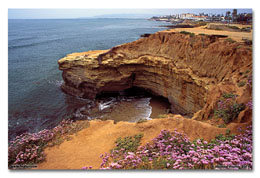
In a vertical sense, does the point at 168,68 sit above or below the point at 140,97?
above

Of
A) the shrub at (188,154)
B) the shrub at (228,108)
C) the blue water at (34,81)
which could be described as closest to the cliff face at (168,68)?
the shrub at (228,108)

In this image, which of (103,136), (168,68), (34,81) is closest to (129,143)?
(103,136)

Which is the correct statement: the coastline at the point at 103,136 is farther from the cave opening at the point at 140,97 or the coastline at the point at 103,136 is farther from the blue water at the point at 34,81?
the cave opening at the point at 140,97

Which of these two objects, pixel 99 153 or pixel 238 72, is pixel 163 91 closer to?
pixel 238 72

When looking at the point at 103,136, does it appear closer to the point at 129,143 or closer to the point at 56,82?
the point at 129,143

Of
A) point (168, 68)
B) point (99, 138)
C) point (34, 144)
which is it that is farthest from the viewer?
point (168, 68)

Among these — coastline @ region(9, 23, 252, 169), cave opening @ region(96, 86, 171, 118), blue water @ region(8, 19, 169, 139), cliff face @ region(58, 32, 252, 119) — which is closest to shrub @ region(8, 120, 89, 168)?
coastline @ region(9, 23, 252, 169)
